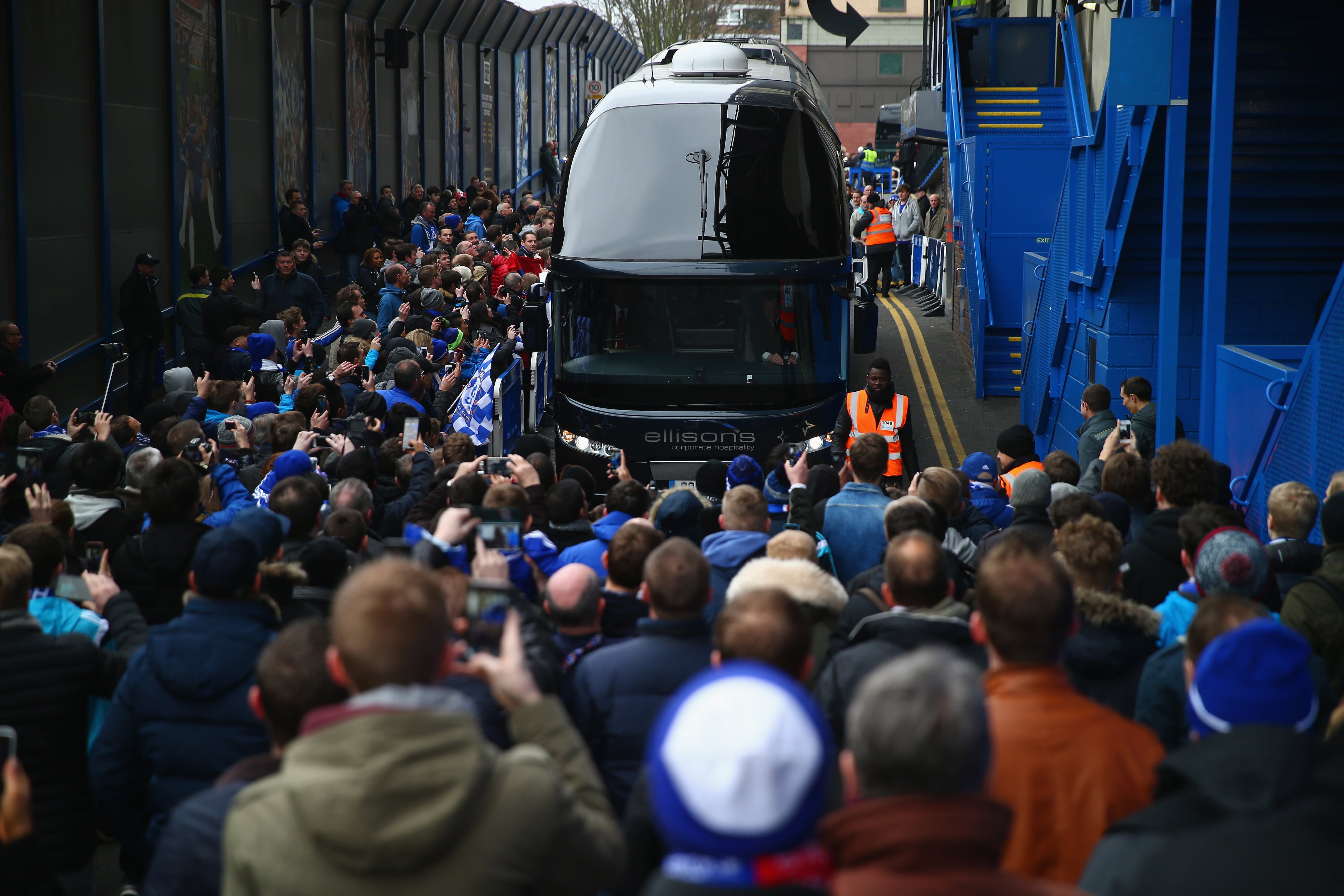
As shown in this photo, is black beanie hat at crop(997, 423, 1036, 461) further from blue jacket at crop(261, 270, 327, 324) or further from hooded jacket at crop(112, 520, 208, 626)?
blue jacket at crop(261, 270, 327, 324)

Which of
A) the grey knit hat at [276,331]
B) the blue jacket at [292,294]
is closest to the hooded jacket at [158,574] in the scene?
the grey knit hat at [276,331]

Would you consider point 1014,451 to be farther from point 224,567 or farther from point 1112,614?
point 224,567

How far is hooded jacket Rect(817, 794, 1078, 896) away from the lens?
2109 millimetres

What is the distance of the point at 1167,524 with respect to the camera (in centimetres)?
584

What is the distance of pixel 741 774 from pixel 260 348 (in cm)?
1022

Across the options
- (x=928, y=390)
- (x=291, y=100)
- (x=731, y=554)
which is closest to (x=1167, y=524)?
(x=731, y=554)

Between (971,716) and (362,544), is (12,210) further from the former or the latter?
(971,716)

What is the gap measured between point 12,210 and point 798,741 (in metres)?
11.8

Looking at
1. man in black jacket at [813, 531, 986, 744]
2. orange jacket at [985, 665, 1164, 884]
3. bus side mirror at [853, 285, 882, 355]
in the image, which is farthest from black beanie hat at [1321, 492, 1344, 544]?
bus side mirror at [853, 285, 882, 355]

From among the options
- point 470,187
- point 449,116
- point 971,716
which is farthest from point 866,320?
point 449,116

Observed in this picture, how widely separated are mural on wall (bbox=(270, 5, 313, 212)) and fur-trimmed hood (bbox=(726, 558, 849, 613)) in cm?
1726

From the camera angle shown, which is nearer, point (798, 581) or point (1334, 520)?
point (798, 581)

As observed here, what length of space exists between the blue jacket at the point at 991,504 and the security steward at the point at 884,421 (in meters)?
2.34

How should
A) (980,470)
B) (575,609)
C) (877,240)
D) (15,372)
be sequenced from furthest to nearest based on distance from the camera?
→ 1. (877,240)
2. (15,372)
3. (980,470)
4. (575,609)
